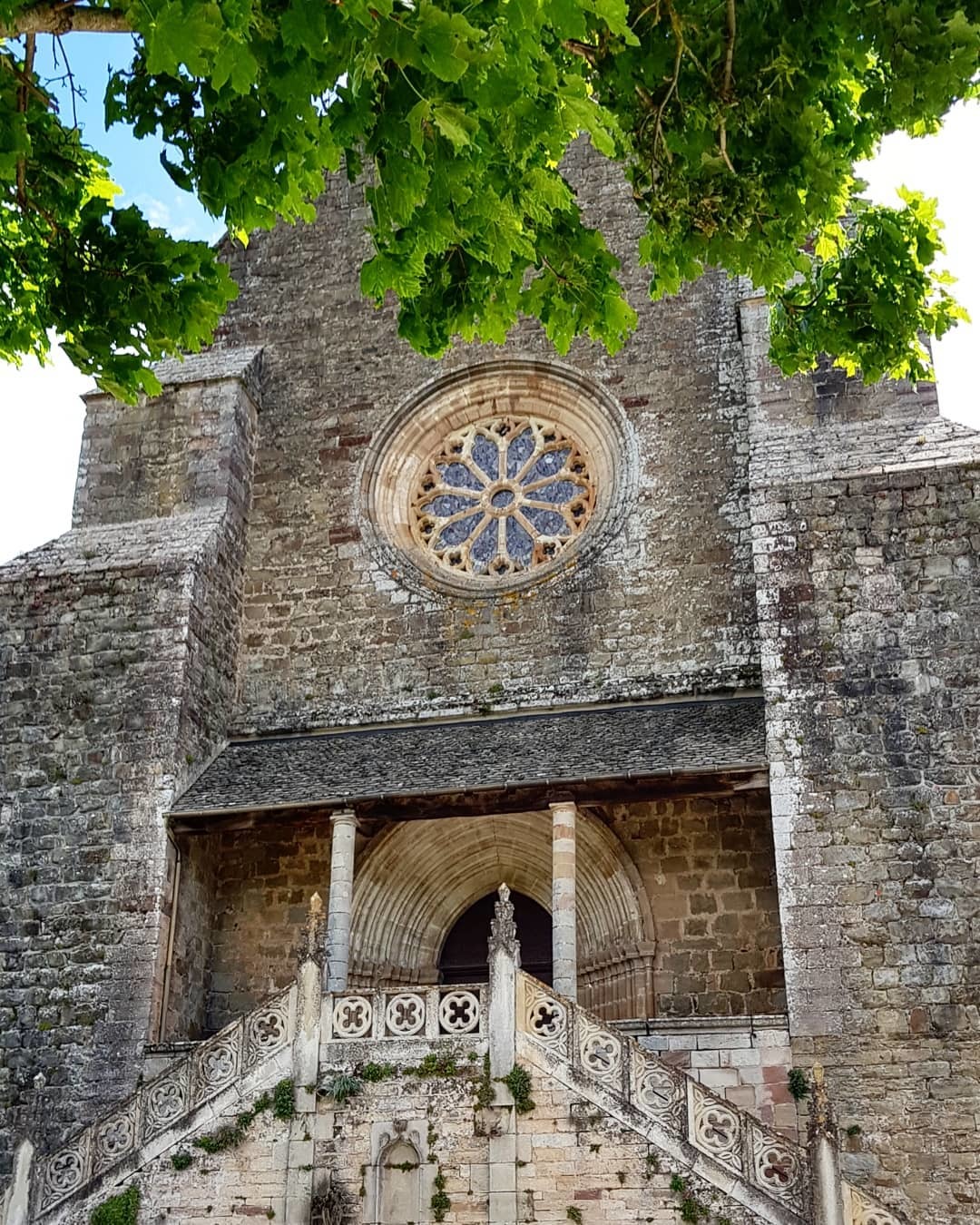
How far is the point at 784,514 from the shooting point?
12.4 metres

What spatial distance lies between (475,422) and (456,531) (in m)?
1.28

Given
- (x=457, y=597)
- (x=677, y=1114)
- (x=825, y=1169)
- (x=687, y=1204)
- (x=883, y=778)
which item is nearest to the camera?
(x=825, y=1169)

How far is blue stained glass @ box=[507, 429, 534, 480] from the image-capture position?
50.5ft

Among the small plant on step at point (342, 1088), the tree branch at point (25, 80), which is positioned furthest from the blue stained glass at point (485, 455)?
the tree branch at point (25, 80)

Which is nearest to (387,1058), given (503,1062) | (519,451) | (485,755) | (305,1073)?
(305,1073)

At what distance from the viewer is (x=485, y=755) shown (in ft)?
41.7

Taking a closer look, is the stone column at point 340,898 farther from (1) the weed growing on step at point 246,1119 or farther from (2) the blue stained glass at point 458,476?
(2) the blue stained glass at point 458,476

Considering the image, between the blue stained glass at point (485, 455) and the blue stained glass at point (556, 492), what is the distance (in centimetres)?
54

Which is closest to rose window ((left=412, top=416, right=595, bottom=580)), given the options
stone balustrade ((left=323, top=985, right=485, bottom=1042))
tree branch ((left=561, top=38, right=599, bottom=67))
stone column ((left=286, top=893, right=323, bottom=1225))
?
stone column ((left=286, top=893, right=323, bottom=1225))

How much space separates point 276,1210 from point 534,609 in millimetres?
6251

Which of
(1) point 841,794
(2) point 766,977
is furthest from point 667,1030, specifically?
(1) point 841,794

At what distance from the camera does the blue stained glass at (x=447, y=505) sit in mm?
15375

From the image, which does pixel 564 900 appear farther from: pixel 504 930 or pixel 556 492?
pixel 556 492

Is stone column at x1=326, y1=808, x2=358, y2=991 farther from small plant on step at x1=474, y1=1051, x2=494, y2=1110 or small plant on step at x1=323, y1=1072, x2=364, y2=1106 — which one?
small plant on step at x1=474, y1=1051, x2=494, y2=1110
